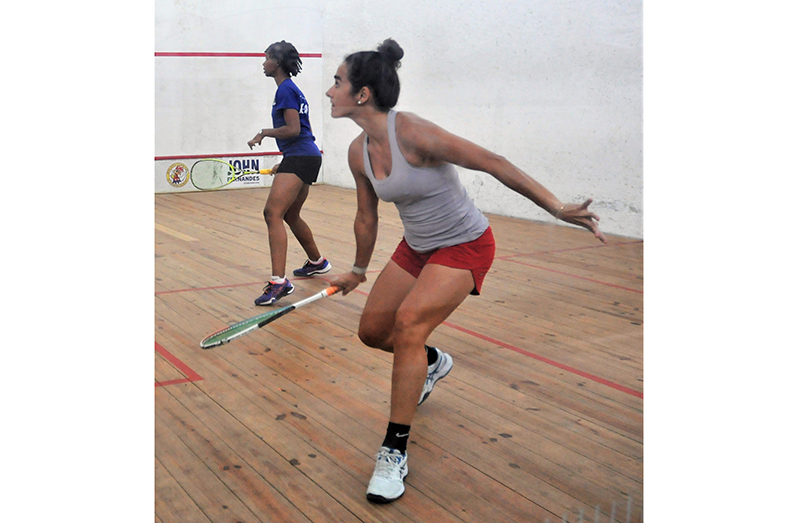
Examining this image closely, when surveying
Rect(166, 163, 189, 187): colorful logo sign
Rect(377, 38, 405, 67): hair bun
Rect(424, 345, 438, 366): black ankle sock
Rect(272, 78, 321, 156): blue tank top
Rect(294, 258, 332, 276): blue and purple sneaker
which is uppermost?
Rect(377, 38, 405, 67): hair bun

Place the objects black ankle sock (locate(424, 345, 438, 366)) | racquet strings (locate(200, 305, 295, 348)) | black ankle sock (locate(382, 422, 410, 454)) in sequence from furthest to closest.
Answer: black ankle sock (locate(424, 345, 438, 366)) < black ankle sock (locate(382, 422, 410, 454)) < racquet strings (locate(200, 305, 295, 348))

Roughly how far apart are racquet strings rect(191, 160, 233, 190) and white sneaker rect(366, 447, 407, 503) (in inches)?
27.0

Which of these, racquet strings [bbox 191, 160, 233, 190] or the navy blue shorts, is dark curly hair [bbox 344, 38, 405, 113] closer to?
the navy blue shorts

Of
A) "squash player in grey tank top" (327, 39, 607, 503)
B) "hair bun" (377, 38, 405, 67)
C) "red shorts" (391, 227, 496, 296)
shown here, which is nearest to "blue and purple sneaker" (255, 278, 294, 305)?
"squash player in grey tank top" (327, 39, 607, 503)

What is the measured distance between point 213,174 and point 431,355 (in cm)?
76

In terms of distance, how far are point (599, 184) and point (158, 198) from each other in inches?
41.9

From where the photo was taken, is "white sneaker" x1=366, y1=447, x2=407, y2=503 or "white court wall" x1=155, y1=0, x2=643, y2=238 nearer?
"white court wall" x1=155, y1=0, x2=643, y2=238

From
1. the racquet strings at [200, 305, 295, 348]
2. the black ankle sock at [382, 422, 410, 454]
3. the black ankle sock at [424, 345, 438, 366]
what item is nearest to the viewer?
the racquet strings at [200, 305, 295, 348]

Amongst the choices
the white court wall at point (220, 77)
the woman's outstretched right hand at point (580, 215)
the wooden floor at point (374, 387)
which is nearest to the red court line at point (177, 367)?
the wooden floor at point (374, 387)

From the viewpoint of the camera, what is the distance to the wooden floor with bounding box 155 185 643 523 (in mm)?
1678
